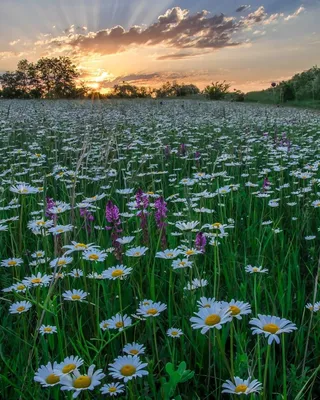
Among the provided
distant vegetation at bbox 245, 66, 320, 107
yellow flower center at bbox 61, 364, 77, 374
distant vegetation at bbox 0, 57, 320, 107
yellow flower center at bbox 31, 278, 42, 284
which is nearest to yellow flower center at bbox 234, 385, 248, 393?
yellow flower center at bbox 61, 364, 77, 374

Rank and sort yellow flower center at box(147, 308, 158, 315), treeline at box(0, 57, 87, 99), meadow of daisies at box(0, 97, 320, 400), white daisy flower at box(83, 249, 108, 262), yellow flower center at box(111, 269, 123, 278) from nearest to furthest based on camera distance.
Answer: meadow of daisies at box(0, 97, 320, 400) < yellow flower center at box(147, 308, 158, 315) < yellow flower center at box(111, 269, 123, 278) < white daisy flower at box(83, 249, 108, 262) < treeline at box(0, 57, 87, 99)

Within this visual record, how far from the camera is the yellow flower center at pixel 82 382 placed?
1.03m

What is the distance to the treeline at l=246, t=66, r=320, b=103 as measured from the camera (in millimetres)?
27203

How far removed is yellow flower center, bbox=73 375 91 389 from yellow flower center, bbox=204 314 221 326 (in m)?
0.31

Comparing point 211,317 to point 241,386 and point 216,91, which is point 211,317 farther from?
point 216,91

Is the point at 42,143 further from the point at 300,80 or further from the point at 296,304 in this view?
the point at 300,80

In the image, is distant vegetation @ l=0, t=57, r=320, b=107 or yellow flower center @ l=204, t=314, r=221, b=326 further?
distant vegetation @ l=0, t=57, r=320, b=107

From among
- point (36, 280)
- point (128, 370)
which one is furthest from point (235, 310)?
point (36, 280)

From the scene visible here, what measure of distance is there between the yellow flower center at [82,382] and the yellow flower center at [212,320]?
31cm

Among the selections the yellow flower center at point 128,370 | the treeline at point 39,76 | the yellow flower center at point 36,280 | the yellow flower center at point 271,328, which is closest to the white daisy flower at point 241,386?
the yellow flower center at point 271,328

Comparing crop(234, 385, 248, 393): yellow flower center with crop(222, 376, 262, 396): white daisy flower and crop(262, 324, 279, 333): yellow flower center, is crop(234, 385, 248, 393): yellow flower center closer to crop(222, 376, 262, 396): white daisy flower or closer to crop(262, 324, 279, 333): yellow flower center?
crop(222, 376, 262, 396): white daisy flower

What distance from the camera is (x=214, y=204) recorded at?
342 cm

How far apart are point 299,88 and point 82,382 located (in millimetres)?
30988

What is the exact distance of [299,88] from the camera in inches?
1160
